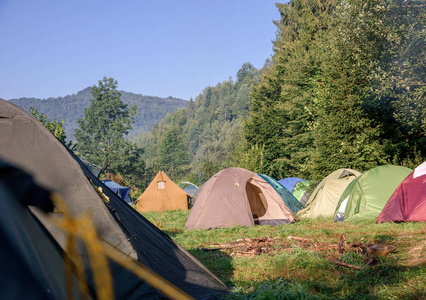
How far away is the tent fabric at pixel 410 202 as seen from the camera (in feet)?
27.8

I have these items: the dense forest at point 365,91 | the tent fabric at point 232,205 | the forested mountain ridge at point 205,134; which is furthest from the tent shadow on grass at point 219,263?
the forested mountain ridge at point 205,134

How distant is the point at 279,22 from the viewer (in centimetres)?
4031

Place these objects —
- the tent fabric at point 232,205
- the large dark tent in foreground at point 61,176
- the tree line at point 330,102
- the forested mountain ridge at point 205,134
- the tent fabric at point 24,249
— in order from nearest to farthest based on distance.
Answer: the tent fabric at point 24,249, the large dark tent in foreground at point 61,176, the tent fabric at point 232,205, the tree line at point 330,102, the forested mountain ridge at point 205,134

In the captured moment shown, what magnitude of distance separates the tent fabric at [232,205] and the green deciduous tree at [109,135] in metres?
36.9

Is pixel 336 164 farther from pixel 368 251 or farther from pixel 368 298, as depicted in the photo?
pixel 368 298

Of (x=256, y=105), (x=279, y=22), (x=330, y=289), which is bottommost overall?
(x=330, y=289)

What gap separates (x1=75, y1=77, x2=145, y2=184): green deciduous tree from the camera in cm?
4700

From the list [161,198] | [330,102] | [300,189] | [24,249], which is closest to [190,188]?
[161,198]

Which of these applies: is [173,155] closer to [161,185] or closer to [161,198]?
[161,185]

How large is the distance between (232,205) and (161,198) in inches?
350

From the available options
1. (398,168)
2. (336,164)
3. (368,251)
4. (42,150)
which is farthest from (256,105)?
(42,150)

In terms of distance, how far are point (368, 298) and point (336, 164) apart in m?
12.8

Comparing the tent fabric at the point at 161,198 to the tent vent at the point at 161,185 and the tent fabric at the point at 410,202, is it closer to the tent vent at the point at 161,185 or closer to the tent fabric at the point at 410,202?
the tent vent at the point at 161,185

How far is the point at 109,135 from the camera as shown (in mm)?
48625
